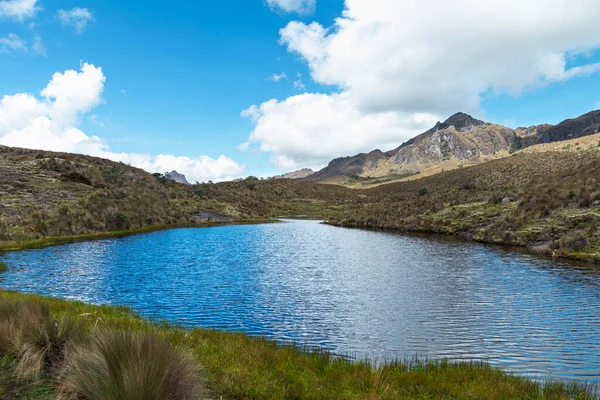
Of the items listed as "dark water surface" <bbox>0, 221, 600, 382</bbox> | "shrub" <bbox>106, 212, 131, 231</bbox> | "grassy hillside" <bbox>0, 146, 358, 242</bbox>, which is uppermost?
"grassy hillside" <bbox>0, 146, 358, 242</bbox>

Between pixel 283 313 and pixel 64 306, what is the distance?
10.5 m

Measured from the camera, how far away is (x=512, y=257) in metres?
34.7

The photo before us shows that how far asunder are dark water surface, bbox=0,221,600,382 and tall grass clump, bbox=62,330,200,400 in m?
9.09

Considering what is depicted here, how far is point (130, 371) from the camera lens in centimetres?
596

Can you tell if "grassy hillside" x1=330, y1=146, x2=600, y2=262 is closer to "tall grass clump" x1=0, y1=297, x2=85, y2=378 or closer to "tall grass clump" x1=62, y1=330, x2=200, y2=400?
"tall grass clump" x1=62, y1=330, x2=200, y2=400

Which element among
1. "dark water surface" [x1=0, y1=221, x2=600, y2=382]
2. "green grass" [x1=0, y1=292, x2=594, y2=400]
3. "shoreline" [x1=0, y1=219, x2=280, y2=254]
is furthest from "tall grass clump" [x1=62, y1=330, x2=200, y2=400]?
"shoreline" [x1=0, y1=219, x2=280, y2=254]

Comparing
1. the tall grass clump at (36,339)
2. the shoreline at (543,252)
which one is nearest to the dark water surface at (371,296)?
the shoreline at (543,252)

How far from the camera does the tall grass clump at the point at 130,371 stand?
5895 mm

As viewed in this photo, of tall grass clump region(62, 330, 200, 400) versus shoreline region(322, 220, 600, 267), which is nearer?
tall grass clump region(62, 330, 200, 400)

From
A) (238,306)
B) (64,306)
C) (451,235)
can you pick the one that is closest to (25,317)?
(64,306)

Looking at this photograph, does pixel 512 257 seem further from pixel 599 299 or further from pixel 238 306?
pixel 238 306

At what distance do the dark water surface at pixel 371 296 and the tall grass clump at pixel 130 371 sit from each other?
9085mm

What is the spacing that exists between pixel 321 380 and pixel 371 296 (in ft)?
47.1

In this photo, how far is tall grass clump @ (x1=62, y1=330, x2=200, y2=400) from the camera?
589 centimetres
